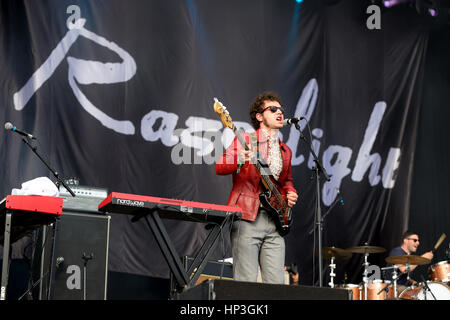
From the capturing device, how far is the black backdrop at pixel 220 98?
5672 millimetres

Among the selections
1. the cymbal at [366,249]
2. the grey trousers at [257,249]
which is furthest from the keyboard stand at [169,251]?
the cymbal at [366,249]

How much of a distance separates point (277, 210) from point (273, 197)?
4.0 inches

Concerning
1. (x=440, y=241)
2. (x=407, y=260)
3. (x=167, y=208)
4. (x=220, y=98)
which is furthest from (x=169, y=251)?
(x=440, y=241)

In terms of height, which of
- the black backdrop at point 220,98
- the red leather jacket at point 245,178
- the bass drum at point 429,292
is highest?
the black backdrop at point 220,98

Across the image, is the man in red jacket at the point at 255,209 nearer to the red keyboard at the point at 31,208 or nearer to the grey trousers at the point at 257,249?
the grey trousers at the point at 257,249

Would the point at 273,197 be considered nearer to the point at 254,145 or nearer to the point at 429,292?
the point at 254,145

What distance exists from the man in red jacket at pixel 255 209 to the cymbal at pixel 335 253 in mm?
2669

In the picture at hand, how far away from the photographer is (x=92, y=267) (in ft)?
15.4

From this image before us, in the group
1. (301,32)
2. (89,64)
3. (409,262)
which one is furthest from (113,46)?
(409,262)

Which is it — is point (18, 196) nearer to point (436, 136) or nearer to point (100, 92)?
point (100, 92)

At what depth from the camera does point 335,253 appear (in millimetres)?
6598

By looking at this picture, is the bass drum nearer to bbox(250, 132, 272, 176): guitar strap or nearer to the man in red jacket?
the man in red jacket

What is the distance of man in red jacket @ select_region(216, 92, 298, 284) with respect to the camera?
12.1ft

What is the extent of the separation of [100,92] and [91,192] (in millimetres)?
1367
